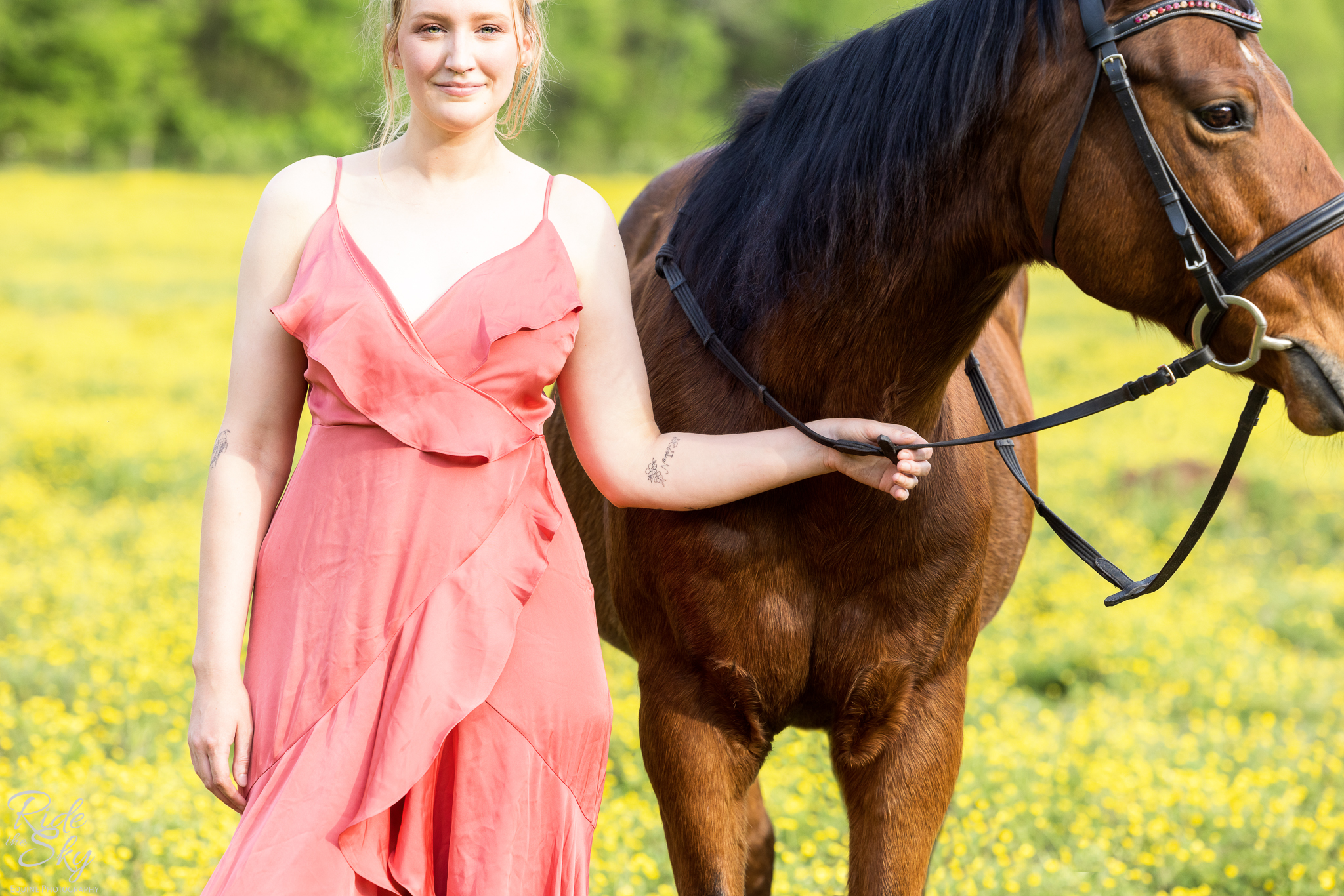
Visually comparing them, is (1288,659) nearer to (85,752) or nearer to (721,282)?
(721,282)

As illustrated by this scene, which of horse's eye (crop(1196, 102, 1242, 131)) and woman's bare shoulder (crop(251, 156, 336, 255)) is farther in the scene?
woman's bare shoulder (crop(251, 156, 336, 255))

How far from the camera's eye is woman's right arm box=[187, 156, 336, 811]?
5.69ft

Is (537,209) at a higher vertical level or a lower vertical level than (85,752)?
higher

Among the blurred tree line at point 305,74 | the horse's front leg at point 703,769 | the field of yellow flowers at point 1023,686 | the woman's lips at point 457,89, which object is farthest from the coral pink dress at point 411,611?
the blurred tree line at point 305,74

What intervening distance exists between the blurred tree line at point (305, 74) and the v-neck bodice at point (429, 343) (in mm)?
30349

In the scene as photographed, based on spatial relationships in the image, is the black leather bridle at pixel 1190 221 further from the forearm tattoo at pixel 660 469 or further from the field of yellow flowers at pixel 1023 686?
the forearm tattoo at pixel 660 469

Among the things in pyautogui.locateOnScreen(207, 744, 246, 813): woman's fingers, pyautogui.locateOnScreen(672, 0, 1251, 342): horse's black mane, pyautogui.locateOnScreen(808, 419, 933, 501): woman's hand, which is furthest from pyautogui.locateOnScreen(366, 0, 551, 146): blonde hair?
pyautogui.locateOnScreen(207, 744, 246, 813): woman's fingers

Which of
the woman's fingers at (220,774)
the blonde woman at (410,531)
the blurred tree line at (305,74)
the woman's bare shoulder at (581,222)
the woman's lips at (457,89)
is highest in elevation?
the woman's lips at (457,89)

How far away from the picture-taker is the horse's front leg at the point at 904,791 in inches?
85.6

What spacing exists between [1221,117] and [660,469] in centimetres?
101

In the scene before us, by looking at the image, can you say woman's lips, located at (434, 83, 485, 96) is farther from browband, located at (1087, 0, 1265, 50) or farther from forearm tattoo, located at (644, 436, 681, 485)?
browband, located at (1087, 0, 1265, 50)

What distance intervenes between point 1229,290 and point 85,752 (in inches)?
152

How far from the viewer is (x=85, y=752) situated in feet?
13.1

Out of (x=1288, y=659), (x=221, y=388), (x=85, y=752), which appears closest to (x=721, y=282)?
(x=85, y=752)
